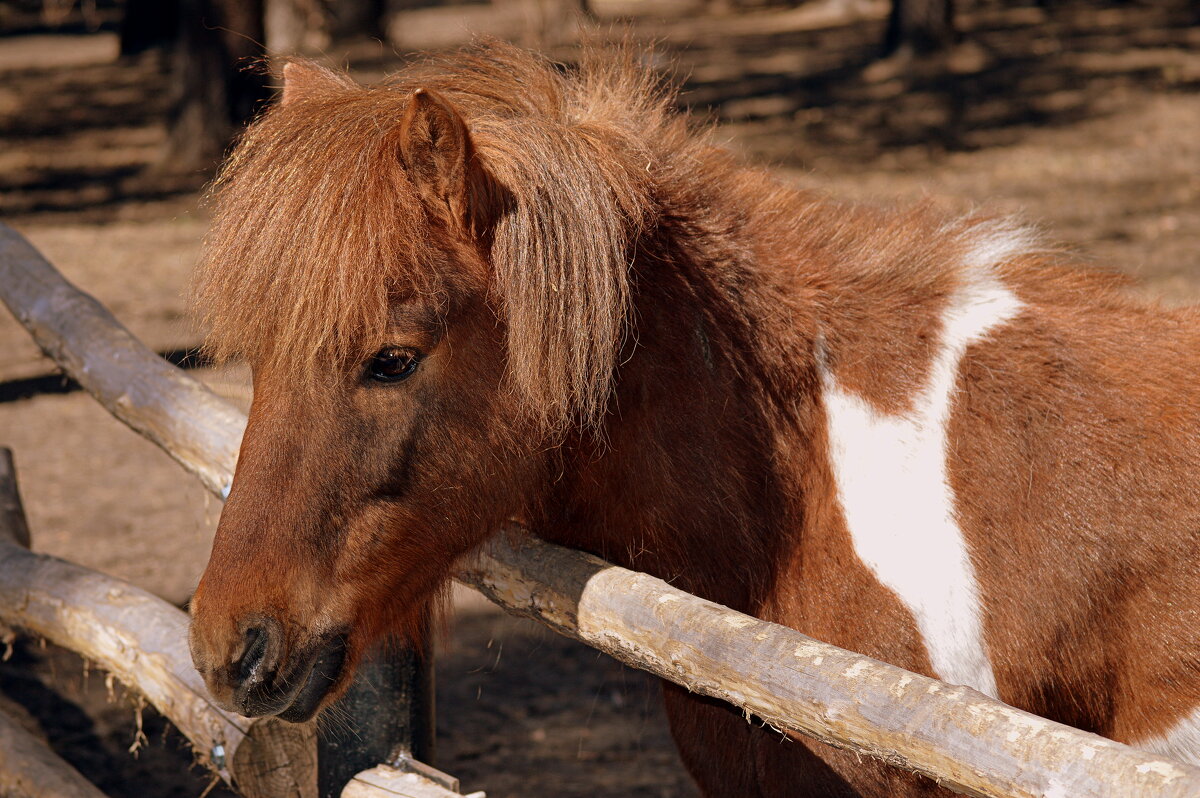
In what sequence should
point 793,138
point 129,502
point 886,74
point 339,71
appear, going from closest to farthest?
point 339,71 → point 129,502 → point 793,138 → point 886,74

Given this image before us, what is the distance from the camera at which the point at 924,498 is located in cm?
225

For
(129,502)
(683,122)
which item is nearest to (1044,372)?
(683,122)

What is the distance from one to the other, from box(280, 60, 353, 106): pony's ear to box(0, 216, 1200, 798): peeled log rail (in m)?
1.03

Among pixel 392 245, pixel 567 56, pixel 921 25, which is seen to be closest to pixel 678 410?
pixel 392 245

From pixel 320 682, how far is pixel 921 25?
51.9 feet

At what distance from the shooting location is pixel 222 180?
7.69 feet

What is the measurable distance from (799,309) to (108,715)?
344cm

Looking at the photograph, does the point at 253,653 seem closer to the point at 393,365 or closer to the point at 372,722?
the point at 393,365

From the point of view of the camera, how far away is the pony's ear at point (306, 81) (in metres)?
2.38

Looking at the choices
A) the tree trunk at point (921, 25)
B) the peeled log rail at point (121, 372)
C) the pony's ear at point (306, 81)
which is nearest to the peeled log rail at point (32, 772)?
the peeled log rail at point (121, 372)

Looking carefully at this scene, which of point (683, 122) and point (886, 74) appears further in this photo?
point (886, 74)

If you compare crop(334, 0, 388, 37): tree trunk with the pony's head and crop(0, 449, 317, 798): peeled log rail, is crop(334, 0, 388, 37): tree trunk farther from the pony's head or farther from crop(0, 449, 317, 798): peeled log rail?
the pony's head

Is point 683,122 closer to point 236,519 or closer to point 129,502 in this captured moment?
point 236,519

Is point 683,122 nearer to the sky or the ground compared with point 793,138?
nearer to the sky
